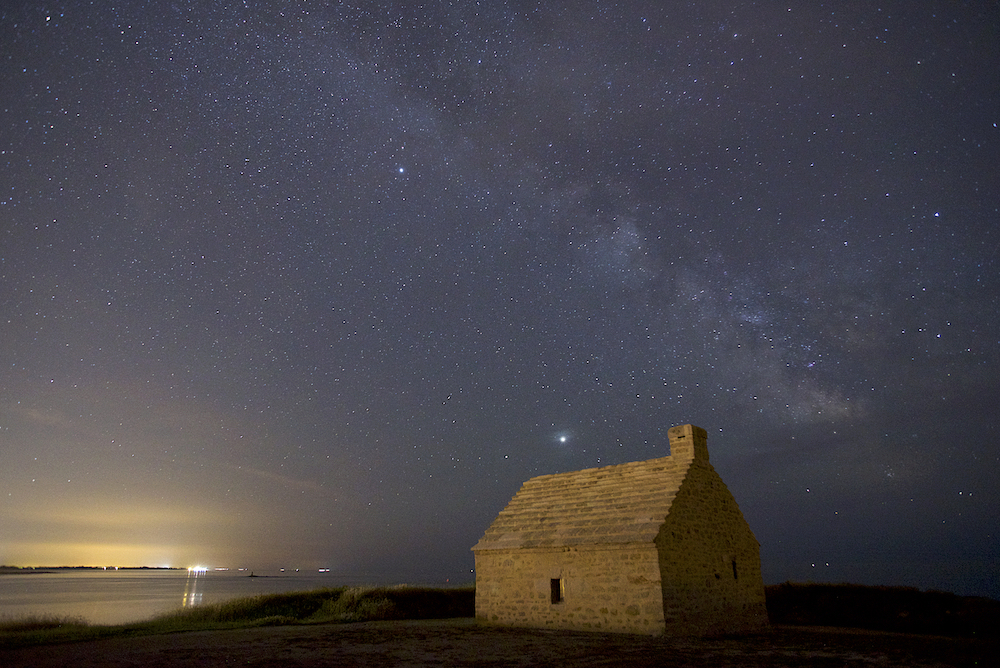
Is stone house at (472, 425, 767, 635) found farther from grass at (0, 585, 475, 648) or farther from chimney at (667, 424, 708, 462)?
grass at (0, 585, 475, 648)

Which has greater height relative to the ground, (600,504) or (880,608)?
(600,504)

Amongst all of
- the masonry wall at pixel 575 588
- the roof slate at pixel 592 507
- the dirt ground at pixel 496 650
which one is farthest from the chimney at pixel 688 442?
the dirt ground at pixel 496 650

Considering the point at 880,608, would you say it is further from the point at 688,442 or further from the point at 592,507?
the point at 592,507

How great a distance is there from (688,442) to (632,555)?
16.8ft

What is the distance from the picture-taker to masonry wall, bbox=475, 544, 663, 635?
17.7 metres

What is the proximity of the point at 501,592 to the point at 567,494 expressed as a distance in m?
4.37

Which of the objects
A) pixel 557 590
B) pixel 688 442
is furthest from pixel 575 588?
pixel 688 442

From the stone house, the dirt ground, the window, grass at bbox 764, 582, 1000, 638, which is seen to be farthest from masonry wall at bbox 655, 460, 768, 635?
grass at bbox 764, 582, 1000, 638

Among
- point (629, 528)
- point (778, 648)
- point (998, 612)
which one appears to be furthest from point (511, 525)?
point (998, 612)

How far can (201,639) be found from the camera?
16.8 meters

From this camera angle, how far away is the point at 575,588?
19.4m

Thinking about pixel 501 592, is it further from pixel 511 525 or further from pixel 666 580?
pixel 666 580

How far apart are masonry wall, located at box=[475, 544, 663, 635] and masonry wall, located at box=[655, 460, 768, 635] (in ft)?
2.21

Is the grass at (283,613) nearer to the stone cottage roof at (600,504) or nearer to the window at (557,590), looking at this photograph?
the stone cottage roof at (600,504)
